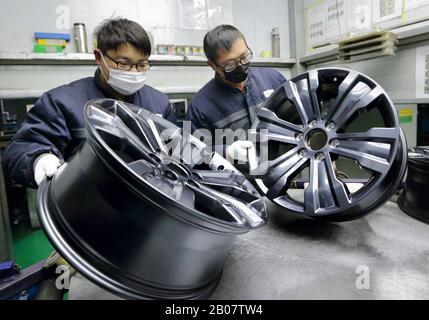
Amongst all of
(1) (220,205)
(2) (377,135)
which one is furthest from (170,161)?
(2) (377,135)

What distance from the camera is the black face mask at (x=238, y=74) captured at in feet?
4.76

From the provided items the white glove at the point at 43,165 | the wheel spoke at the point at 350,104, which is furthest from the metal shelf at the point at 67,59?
the wheel spoke at the point at 350,104

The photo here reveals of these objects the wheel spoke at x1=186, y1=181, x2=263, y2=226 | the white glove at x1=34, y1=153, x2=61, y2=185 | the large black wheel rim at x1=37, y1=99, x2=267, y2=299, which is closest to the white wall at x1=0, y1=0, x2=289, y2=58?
the white glove at x1=34, y1=153, x2=61, y2=185

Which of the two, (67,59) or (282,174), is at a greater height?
(67,59)

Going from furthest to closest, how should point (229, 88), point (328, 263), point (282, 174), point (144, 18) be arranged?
point (144, 18) → point (229, 88) → point (282, 174) → point (328, 263)

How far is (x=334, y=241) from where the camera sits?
2.75ft

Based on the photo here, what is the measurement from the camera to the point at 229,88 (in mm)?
1588

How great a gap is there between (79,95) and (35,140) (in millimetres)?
287

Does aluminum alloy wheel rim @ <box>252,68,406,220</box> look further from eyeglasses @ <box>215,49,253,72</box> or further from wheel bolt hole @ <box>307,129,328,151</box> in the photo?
eyeglasses @ <box>215,49,253,72</box>

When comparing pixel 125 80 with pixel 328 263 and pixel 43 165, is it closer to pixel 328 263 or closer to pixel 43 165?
pixel 43 165

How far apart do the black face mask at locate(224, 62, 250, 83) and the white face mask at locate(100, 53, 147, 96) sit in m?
0.44

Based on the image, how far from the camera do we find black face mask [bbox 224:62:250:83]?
1.45m

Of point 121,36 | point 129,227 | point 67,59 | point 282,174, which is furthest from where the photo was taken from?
point 67,59

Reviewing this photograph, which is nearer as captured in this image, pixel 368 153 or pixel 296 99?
pixel 368 153
